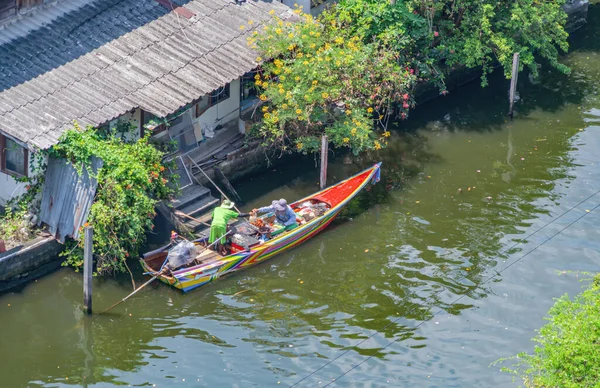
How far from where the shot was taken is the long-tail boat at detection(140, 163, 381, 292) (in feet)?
92.1

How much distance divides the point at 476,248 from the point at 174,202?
8.79 m

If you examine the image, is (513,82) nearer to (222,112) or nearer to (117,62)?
(222,112)

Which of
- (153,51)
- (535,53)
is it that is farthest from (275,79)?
(535,53)

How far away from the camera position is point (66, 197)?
28188 millimetres

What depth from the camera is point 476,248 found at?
30531mm

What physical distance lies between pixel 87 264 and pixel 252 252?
4.87 metres

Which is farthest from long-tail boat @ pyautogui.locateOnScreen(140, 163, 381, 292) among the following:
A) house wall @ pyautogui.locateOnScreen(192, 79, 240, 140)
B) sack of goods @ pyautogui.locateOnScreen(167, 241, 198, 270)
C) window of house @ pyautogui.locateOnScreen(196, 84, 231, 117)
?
window of house @ pyautogui.locateOnScreen(196, 84, 231, 117)

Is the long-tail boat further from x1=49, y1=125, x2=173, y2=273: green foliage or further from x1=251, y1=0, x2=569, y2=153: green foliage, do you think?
x1=251, y1=0, x2=569, y2=153: green foliage

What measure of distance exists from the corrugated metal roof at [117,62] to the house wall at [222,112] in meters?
1.98

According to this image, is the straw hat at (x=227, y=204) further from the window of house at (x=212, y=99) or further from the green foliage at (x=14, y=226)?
the green foliage at (x=14, y=226)

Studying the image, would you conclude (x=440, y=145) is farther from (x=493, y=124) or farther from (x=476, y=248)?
(x=476, y=248)

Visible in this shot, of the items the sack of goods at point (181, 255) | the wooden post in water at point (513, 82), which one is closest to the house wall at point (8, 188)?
the sack of goods at point (181, 255)

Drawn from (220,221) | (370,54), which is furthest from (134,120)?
(370,54)

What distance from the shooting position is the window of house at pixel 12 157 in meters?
28.6
